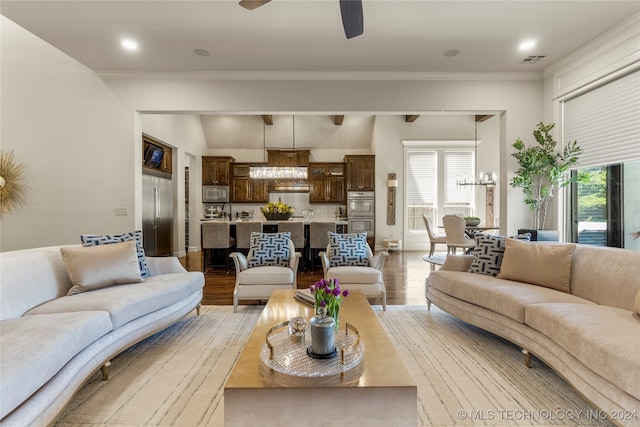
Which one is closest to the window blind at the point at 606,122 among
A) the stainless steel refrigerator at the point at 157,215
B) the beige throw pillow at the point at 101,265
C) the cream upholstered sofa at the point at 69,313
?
the cream upholstered sofa at the point at 69,313

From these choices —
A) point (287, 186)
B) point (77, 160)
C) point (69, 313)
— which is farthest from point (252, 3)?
point (287, 186)

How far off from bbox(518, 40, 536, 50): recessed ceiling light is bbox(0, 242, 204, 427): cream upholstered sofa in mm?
4463

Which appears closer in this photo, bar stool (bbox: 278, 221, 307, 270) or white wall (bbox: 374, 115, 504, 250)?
bar stool (bbox: 278, 221, 307, 270)

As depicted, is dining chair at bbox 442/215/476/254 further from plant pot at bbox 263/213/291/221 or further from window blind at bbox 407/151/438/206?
plant pot at bbox 263/213/291/221

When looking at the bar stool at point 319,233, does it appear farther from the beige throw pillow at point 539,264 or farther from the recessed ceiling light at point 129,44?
the recessed ceiling light at point 129,44

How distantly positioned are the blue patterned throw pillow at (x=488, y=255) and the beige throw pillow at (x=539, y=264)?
11 cm

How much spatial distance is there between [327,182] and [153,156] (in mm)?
4395

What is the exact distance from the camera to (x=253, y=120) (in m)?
8.49

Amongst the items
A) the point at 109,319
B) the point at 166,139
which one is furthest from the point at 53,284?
the point at 166,139

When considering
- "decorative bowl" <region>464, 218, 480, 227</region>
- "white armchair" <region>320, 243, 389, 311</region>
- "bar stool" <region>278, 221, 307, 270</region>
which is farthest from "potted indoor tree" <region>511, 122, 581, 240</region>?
"bar stool" <region>278, 221, 307, 270</region>

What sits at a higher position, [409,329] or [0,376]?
[0,376]

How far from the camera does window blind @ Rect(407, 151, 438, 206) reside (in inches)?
329

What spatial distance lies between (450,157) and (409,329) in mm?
6440

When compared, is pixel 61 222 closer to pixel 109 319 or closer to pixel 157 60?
pixel 157 60
